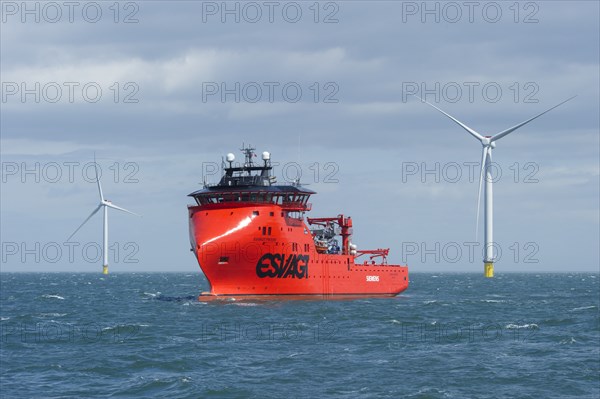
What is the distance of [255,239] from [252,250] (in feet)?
3.10

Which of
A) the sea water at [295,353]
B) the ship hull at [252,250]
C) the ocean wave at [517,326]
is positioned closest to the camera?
the sea water at [295,353]

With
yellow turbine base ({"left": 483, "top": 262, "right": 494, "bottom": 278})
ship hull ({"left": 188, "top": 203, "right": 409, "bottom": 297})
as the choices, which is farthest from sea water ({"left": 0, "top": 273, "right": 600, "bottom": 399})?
yellow turbine base ({"left": 483, "top": 262, "right": 494, "bottom": 278})

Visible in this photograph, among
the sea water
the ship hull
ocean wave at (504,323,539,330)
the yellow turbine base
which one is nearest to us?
the sea water

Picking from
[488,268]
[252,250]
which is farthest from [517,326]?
[488,268]

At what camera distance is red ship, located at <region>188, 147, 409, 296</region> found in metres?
71.3

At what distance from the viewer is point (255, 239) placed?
236 ft

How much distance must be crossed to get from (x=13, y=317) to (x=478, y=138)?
7654 centimetres

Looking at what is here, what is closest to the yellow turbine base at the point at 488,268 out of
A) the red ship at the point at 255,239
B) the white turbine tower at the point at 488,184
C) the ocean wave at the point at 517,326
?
the white turbine tower at the point at 488,184

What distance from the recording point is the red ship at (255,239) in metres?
71.3

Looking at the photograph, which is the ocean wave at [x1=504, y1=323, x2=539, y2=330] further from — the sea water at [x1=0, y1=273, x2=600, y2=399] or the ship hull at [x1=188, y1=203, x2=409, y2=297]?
the ship hull at [x1=188, y1=203, x2=409, y2=297]

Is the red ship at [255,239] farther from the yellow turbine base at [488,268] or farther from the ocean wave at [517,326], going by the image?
the yellow turbine base at [488,268]

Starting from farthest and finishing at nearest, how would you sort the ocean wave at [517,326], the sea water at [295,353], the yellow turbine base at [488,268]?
the yellow turbine base at [488,268]
the ocean wave at [517,326]
the sea water at [295,353]

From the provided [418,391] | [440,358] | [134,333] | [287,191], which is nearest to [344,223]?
[287,191]

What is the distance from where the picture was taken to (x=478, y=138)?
126188mm
